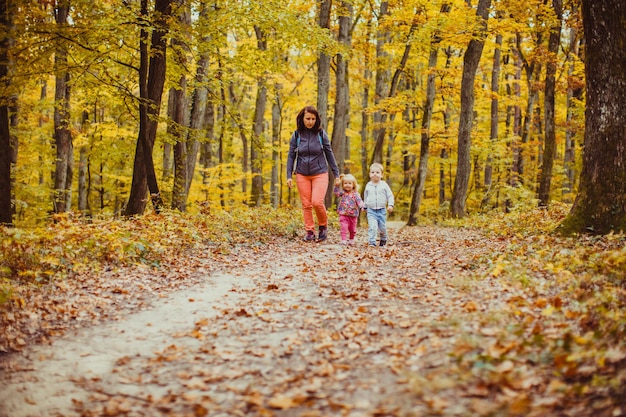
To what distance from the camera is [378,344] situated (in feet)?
13.1

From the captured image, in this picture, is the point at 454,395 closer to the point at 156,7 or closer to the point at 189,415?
the point at 189,415

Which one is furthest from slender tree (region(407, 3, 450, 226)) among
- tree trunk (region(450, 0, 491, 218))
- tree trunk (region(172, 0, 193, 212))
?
tree trunk (region(172, 0, 193, 212))

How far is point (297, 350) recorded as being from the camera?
159 inches

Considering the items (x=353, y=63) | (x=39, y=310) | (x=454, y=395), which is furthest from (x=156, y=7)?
(x=353, y=63)

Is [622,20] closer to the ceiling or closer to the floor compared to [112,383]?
closer to the ceiling

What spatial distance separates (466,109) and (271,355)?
1460 cm

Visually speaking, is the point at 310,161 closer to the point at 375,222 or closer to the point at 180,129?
the point at 375,222

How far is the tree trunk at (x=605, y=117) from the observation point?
6.64m

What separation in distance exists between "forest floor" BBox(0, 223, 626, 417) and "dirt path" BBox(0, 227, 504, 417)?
0.04 feet

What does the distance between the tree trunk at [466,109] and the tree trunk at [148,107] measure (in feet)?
32.5

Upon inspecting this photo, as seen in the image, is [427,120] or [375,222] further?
[427,120]

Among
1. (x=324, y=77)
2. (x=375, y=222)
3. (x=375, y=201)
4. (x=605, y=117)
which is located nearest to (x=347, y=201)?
(x=375, y=201)

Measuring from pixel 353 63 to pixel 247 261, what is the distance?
2059cm

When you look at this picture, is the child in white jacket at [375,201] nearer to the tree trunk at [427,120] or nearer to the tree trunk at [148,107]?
the tree trunk at [148,107]
